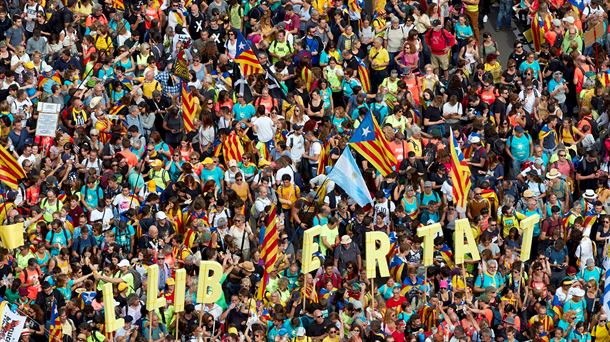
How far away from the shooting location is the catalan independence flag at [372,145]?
126 feet

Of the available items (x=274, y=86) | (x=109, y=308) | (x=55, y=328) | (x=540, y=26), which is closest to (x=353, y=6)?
(x=274, y=86)

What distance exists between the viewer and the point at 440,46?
42906 mm

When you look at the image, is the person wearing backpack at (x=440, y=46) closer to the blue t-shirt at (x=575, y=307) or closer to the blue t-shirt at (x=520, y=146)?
the blue t-shirt at (x=520, y=146)

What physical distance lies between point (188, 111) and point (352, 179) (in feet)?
13.6

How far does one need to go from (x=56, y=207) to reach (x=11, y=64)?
4.87 meters

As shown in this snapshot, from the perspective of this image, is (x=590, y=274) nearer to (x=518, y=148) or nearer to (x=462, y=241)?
(x=462, y=241)

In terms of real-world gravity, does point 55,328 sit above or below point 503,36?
below

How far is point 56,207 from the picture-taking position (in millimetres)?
37719

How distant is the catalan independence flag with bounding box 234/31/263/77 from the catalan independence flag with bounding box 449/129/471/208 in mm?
4942

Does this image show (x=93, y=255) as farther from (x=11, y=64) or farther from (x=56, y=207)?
(x=11, y=64)

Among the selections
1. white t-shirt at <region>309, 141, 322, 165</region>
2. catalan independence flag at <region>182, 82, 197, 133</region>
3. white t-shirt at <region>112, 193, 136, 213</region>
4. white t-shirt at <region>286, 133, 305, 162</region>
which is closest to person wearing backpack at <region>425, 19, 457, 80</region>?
white t-shirt at <region>309, 141, 322, 165</region>

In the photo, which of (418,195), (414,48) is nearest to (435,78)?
(414,48)

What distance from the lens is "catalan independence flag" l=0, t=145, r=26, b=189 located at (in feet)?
124

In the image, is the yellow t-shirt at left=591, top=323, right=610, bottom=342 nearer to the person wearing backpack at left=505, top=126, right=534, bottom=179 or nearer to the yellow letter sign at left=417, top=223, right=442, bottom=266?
the yellow letter sign at left=417, top=223, right=442, bottom=266
